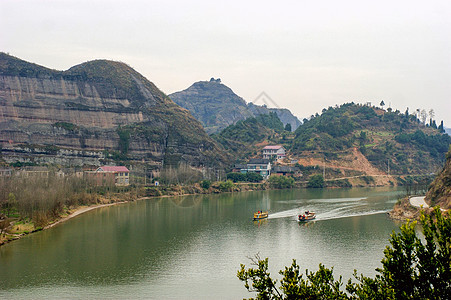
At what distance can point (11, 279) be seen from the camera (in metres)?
35.7

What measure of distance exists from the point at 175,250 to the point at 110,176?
51.7m

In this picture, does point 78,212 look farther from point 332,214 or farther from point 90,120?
point 90,120

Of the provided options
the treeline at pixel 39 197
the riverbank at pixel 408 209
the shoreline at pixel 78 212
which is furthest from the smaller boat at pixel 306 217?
the treeline at pixel 39 197

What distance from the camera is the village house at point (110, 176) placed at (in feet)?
299

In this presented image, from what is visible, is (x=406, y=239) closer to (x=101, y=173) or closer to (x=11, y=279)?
(x=11, y=279)

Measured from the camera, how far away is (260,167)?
131375 millimetres

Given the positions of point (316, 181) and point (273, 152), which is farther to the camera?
point (273, 152)

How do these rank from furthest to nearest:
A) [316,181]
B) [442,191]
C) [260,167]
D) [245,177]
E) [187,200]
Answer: [260,167] → [316,181] → [245,177] → [187,200] → [442,191]

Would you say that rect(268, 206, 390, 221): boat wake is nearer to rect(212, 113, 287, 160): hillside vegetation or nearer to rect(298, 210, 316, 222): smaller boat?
rect(298, 210, 316, 222): smaller boat

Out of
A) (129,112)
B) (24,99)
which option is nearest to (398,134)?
(129,112)

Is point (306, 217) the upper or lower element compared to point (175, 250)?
upper

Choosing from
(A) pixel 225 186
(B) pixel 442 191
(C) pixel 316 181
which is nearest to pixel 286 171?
(C) pixel 316 181

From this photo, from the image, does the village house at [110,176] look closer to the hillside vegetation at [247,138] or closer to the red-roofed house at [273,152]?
the red-roofed house at [273,152]

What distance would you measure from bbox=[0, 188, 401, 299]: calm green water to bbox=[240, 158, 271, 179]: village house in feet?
177
